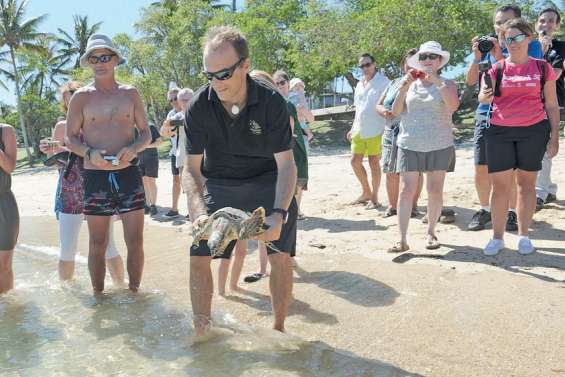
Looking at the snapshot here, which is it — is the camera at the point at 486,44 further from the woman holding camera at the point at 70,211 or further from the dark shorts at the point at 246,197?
the woman holding camera at the point at 70,211


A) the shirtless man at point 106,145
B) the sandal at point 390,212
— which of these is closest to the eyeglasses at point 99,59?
the shirtless man at point 106,145

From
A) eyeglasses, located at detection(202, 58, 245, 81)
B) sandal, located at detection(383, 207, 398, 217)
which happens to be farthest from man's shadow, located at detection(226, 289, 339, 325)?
sandal, located at detection(383, 207, 398, 217)

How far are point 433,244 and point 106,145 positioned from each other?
340 centimetres

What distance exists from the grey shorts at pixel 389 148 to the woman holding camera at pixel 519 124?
1713 millimetres

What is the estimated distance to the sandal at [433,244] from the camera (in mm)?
5406

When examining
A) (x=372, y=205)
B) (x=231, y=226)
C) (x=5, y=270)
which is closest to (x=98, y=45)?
(x=5, y=270)

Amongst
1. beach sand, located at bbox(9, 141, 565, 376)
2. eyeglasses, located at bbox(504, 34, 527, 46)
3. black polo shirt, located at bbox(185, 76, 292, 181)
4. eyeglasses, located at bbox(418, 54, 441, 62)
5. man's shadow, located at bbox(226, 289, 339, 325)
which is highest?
eyeglasses, located at bbox(504, 34, 527, 46)

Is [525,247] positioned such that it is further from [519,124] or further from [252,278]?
[252,278]

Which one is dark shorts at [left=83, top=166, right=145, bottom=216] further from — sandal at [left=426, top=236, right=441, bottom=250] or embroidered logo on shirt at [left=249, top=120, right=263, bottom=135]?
sandal at [left=426, top=236, right=441, bottom=250]

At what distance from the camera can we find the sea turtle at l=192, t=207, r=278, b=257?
111 inches

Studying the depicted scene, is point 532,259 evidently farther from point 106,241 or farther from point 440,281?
point 106,241

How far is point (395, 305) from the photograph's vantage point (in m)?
4.11

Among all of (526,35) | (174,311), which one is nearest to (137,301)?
(174,311)

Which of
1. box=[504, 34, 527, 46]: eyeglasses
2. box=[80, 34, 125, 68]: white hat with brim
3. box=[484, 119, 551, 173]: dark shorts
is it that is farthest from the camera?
box=[484, 119, 551, 173]: dark shorts
